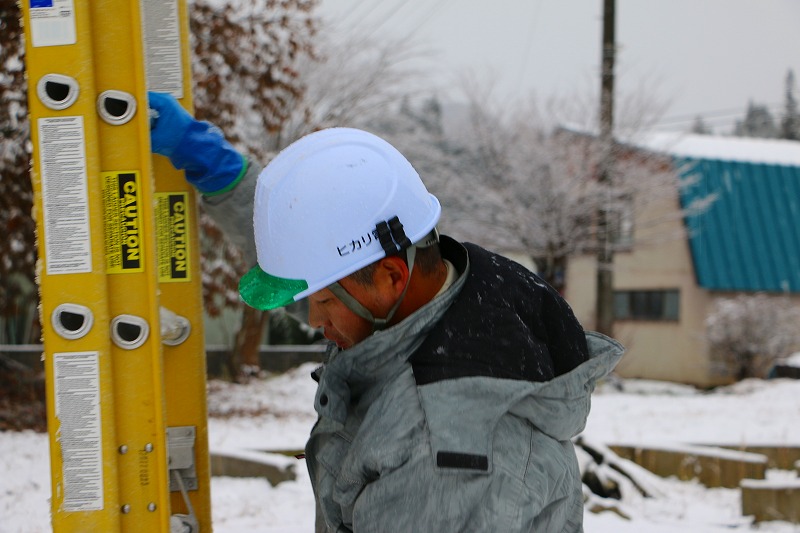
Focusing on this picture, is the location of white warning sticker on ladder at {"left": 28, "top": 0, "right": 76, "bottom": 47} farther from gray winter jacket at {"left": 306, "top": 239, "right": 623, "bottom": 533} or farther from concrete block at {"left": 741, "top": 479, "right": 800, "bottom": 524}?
concrete block at {"left": 741, "top": 479, "right": 800, "bottom": 524}

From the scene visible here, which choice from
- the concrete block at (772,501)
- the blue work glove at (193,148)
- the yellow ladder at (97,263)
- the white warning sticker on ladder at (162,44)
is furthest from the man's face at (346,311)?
the concrete block at (772,501)

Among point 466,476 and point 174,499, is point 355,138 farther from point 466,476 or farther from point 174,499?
point 174,499

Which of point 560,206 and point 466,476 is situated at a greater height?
point 466,476

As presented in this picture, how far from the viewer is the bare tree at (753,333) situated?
17.9 metres

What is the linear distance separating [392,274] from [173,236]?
0.72 metres

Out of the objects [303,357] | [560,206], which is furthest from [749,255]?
[303,357]

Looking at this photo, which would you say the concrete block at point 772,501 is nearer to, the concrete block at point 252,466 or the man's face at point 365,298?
the concrete block at point 252,466

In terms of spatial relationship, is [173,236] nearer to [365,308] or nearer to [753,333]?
[365,308]

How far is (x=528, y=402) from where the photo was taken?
149cm

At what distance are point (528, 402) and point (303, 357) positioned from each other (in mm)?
14867

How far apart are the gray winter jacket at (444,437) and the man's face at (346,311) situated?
99 mm

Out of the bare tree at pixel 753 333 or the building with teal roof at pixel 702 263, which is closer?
the bare tree at pixel 753 333

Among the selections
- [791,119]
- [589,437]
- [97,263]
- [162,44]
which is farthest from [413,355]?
[791,119]

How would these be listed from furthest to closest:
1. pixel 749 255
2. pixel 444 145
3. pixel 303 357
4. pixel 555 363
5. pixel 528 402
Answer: pixel 749 255, pixel 444 145, pixel 303 357, pixel 555 363, pixel 528 402
